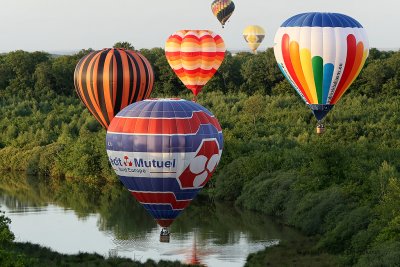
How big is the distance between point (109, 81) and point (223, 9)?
1494 inches

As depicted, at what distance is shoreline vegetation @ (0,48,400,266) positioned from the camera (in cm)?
3769

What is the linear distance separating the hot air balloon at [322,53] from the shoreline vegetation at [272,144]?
3.32 m

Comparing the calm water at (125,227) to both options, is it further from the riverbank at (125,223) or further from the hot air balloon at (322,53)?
the hot air balloon at (322,53)

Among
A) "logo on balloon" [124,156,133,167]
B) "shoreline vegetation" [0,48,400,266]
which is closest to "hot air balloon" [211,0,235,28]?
"shoreline vegetation" [0,48,400,266]

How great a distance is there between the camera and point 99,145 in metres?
57.8

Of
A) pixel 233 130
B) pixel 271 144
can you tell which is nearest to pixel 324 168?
pixel 271 144

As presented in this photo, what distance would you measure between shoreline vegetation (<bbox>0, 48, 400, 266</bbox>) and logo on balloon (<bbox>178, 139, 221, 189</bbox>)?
4.25 meters

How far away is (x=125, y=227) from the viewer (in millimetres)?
43344

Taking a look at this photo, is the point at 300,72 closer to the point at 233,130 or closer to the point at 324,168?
the point at 324,168

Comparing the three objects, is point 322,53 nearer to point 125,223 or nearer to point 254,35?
point 125,223

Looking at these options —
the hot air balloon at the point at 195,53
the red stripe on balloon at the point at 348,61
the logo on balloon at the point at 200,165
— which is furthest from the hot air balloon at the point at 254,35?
the logo on balloon at the point at 200,165

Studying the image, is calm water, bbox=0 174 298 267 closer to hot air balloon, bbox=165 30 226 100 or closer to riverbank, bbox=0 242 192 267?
riverbank, bbox=0 242 192 267

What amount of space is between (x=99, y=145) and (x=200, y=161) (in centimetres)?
2547

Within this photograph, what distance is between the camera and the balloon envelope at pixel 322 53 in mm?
40562
